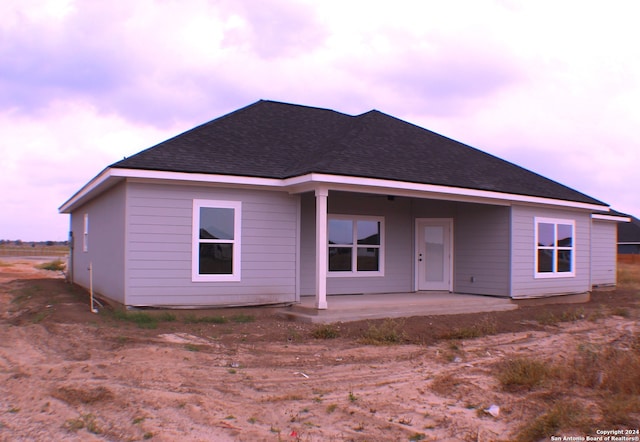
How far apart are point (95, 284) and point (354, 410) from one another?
1121 cm

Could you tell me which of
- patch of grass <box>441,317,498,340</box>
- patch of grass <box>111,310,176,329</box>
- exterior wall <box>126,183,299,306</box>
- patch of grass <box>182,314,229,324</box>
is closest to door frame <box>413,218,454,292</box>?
patch of grass <box>441,317,498,340</box>

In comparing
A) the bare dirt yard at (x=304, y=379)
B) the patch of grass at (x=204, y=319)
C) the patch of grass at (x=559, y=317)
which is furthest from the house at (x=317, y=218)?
the patch of grass at (x=559, y=317)

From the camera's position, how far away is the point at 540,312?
547 inches

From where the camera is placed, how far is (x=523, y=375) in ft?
22.4

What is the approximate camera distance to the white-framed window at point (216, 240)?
11.6 metres

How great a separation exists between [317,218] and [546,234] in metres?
7.58

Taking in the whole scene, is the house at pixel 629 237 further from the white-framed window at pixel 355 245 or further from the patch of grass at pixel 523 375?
the patch of grass at pixel 523 375

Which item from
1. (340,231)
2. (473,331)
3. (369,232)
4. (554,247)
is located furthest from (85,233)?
(554,247)

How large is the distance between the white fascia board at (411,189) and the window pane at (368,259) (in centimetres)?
275

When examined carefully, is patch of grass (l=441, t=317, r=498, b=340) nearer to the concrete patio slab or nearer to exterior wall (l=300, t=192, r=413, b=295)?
the concrete patio slab

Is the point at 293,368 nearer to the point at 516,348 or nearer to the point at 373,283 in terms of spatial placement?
the point at 516,348

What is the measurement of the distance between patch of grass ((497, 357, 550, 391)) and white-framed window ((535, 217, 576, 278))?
873 cm

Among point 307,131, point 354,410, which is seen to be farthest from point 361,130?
point 354,410

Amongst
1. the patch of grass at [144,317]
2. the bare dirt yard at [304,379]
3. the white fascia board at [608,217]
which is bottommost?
the bare dirt yard at [304,379]
